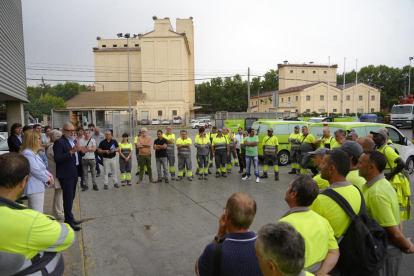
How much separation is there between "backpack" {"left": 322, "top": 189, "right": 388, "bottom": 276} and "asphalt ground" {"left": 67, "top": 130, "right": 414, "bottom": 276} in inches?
83.5

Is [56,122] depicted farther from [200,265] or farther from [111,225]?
[200,265]

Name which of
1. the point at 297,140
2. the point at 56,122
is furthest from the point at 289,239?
the point at 56,122

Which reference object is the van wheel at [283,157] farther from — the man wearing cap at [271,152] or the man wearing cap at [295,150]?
the man wearing cap at [271,152]

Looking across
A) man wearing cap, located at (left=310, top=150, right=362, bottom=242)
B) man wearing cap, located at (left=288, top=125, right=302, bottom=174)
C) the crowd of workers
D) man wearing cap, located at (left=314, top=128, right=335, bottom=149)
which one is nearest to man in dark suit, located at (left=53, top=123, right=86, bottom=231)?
the crowd of workers

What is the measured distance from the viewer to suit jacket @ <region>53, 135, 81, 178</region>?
532 cm

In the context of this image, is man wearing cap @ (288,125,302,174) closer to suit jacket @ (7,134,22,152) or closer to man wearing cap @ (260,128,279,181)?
man wearing cap @ (260,128,279,181)

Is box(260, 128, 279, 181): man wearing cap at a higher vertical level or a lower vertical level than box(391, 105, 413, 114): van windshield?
lower

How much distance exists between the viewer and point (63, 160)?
17.5 ft

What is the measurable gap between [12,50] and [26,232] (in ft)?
38.2

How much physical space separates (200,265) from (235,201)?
504mm

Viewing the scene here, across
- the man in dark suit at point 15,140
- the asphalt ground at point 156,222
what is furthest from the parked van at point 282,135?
the man in dark suit at point 15,140

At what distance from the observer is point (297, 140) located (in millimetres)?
9797

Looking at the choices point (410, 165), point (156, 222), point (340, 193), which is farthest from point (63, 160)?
point (410, 165)

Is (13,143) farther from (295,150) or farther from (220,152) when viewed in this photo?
(295,150)
